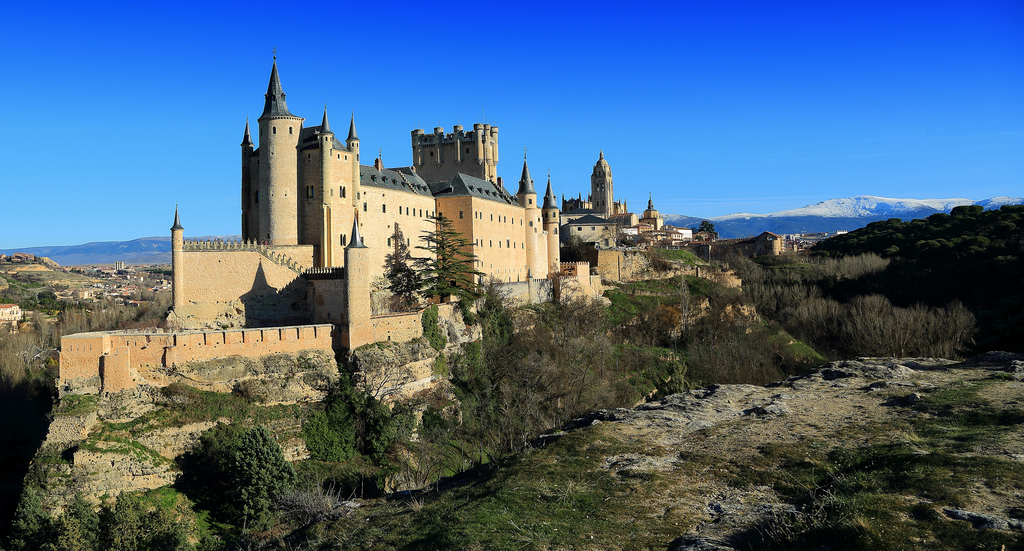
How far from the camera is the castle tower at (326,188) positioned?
124ft

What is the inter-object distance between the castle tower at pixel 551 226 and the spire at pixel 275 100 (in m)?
29.6

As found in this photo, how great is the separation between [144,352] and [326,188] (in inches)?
549

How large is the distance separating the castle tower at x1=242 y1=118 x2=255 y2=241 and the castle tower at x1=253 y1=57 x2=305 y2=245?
1.65 metres

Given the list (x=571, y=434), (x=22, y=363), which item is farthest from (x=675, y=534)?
(x=22, y=363)

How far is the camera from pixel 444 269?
4162cm

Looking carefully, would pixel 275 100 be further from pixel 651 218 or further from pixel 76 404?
pixel 651 218

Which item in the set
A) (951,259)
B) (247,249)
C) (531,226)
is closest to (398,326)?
(247,249)

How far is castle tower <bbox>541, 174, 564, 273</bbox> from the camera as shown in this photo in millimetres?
61688

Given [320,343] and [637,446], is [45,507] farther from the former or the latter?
[637,446]

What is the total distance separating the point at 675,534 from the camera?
400 inches

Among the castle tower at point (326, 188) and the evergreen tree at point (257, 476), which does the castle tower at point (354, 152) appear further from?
the evergreen tree at point (257, 476)

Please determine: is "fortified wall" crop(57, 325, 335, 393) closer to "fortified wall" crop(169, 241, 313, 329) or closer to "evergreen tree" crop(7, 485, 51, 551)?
"evergreen tree" crop(7, 485, 51, 551)

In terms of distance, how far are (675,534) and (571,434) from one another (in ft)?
20.3

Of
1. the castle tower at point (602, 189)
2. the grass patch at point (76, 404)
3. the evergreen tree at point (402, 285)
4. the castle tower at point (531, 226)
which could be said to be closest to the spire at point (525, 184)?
the castle tower at point (531, 226)
